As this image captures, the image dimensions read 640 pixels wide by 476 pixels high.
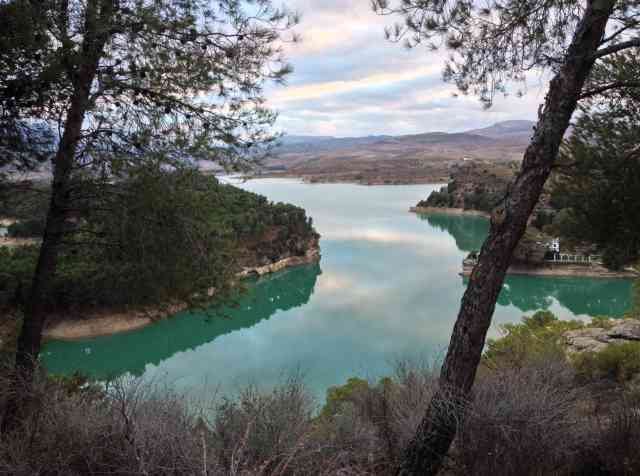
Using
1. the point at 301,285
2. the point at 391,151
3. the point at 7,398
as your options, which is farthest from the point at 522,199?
the point at 391,151

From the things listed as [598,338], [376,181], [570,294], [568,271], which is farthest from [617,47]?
[376,181]

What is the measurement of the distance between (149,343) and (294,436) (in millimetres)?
17719

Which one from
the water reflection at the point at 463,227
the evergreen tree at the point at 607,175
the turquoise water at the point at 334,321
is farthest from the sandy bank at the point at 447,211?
the evergreen tree at the point at 607,175

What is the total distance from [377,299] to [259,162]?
19.8 metres

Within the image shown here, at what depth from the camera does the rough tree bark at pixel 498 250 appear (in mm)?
3117

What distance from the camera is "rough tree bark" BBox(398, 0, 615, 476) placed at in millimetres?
3117

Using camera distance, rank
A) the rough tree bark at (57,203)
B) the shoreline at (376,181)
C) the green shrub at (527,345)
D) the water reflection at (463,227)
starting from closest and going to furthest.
Result: the rough tree bark at (57,203) < the green shrub at (527,345) < the water reflection at (463,227) < the shoreline at (376,181)

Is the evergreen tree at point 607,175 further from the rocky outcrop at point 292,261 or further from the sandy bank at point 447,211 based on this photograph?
the sandy bank at point 447,211

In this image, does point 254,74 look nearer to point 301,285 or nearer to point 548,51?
point 548,51

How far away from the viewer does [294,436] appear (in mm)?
2820

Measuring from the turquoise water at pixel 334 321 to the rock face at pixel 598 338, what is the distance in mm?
3052

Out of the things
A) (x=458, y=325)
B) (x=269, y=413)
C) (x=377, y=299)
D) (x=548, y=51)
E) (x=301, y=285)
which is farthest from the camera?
(x=301, y=285)

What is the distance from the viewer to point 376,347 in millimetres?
16891

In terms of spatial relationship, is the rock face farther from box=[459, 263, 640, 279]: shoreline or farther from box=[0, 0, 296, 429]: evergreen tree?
box=[459, 263, 640, 279]: shoreline
